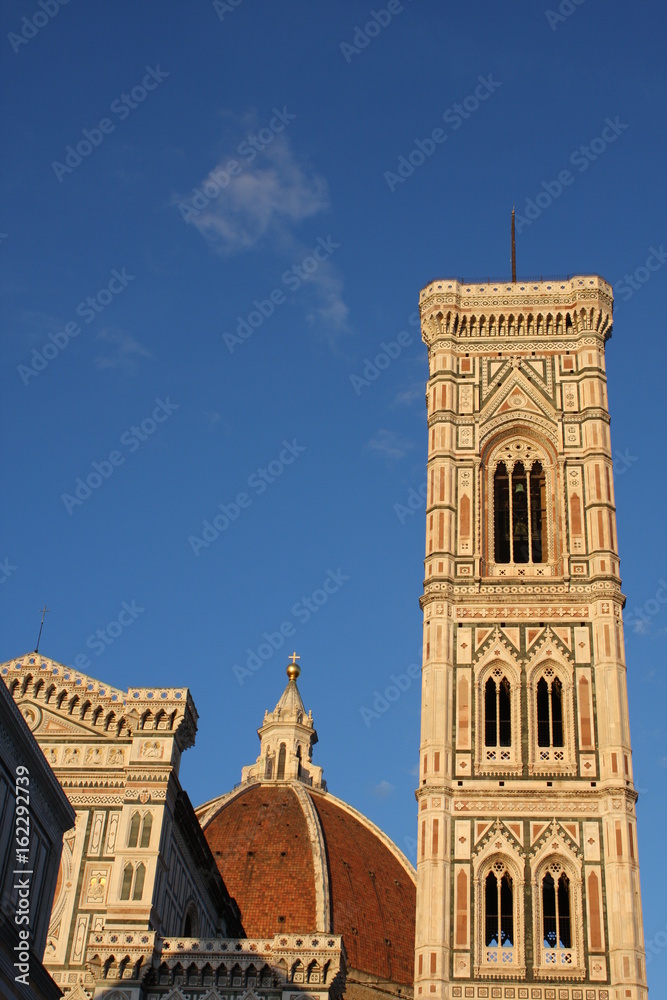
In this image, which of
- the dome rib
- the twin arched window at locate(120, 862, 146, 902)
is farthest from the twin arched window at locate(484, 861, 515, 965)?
the dome rib

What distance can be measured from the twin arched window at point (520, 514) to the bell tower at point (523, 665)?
5 cm

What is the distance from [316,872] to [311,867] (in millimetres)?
476

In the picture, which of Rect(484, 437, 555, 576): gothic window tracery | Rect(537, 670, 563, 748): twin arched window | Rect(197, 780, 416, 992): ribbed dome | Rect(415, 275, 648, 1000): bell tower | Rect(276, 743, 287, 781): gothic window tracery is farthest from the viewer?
Rect(276, 743, 287, 781): gothic window tracery

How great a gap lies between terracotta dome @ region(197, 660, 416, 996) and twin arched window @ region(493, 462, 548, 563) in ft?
86.1

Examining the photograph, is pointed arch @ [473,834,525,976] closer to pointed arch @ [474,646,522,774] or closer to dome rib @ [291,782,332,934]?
pointed arch @ [474,646,522,774]

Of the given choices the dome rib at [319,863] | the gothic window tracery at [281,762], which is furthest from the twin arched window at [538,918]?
the gothic window tracery at [281,762]

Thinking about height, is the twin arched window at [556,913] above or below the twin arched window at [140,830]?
below

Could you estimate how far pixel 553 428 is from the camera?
124 feet

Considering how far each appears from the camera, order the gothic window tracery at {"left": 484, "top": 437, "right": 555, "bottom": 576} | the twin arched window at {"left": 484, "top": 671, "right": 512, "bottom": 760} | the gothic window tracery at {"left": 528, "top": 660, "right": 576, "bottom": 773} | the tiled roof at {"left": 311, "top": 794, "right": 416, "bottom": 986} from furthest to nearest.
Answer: the tiled roof at {"left": 311, "top": 794, "right": 416, "bottom": 986} → the gothic window tracery at {"left": 484, "top": 437, "right": 555, "bottom": 576} → the twin arched window at {"left": 484, "top": 671, "right": 512, "bottom": 760} → the gothic window tracery at {"left": 528, "top": 660, "right": 576, "bottom": 773}

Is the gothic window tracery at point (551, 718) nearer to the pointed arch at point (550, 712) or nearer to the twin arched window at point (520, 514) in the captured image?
the pointed arch at point (550, 712)

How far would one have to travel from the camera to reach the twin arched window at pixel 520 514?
36.2 meters

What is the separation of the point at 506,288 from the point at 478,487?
6882 millimetres

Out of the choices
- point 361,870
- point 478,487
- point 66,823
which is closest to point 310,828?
point 361,870

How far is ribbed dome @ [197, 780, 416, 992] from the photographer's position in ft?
193
